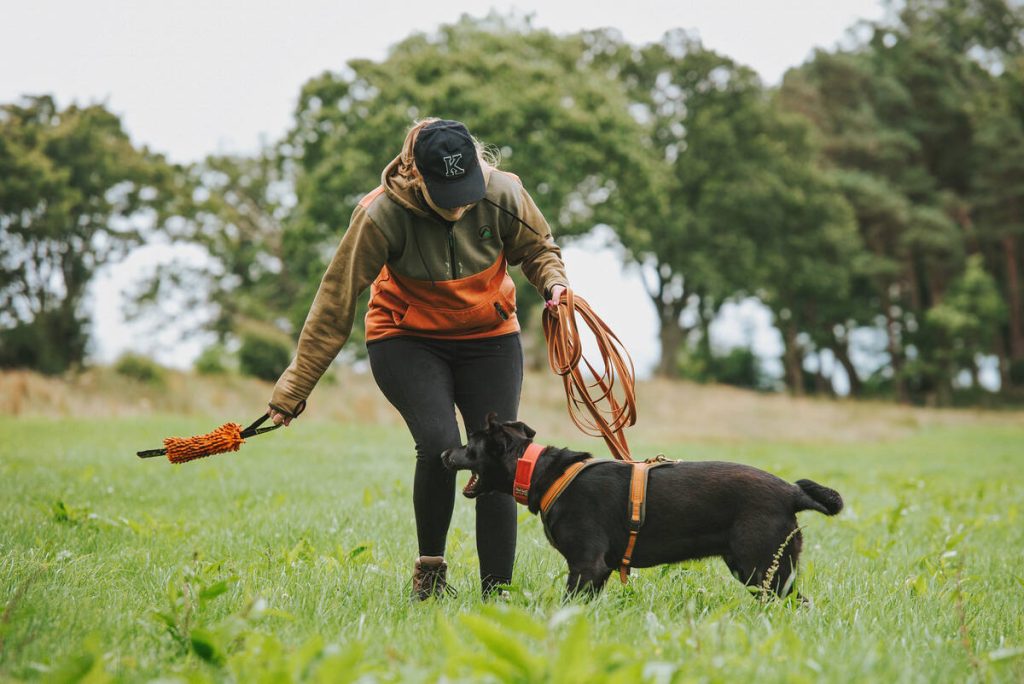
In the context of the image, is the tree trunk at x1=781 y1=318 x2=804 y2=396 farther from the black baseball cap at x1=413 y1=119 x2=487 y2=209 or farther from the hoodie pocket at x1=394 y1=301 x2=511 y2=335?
the black baseball cap at x1=413 y1=119 x2=487 y2=209

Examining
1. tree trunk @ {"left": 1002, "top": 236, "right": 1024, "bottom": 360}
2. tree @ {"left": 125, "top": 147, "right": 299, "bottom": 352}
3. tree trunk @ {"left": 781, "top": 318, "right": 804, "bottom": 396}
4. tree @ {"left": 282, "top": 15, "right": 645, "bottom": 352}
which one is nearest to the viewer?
tree @ {"left": 282, "top": 15, "right": 645, "bottom": 352}

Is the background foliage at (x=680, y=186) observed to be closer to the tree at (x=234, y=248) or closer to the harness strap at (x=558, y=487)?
the tree at (x=234, y=248)

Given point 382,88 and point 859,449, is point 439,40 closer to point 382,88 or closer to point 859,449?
point 382,88

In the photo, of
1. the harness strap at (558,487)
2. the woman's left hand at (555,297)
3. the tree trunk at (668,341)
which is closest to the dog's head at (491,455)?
the harness strap at (558,487)

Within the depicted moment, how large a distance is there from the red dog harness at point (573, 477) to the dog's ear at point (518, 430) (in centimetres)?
8

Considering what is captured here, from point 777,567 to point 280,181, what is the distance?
3360 centimetres

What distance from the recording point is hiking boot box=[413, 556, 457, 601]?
12.0 feet

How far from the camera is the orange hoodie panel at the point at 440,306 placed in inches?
143

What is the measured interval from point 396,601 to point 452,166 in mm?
1853

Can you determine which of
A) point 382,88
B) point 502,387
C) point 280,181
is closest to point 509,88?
point 382,88

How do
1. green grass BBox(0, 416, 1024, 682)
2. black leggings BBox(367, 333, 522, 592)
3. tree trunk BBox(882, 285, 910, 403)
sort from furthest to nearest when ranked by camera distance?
tree trunk BBox(882, 285, 910, 403), black leggings BBox(367, 333, 522, 592), green grass BBox(0, 416, 1024, 682)

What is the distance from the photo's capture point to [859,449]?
66.0 ft

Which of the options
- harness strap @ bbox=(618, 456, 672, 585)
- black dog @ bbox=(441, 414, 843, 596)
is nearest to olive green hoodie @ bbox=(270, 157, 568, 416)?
black dog @ bbox=(441, 414, 843, 596)

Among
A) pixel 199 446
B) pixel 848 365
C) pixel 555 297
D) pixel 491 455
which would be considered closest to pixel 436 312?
pixel 555 297
